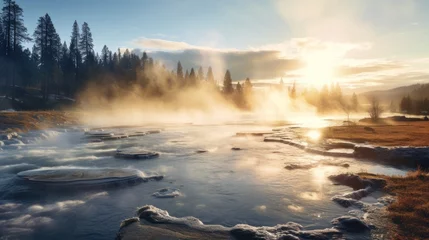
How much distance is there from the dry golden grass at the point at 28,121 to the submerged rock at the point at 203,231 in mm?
32599

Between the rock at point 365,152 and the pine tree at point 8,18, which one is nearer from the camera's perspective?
the rock at point 365,152

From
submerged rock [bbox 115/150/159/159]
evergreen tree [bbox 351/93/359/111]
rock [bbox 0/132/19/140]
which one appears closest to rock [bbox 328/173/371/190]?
submerged rock [bbox 115/150/159/159]

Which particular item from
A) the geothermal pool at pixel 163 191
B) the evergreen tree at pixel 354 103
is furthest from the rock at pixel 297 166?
the evergreen tree at pixel 354 103

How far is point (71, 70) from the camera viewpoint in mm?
88750

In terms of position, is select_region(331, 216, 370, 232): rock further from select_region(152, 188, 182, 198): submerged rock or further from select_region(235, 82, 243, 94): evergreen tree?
select_region(235, 82, 243, 94): evergreen tree

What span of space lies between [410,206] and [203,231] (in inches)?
346

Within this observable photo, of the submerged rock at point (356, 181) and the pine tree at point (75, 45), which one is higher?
the pine tree at point (75, 45)

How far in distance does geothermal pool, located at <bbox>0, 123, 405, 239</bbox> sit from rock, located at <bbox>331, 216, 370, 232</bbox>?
13.1 inches

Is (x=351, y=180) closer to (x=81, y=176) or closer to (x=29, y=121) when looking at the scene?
(x=81, y=176)

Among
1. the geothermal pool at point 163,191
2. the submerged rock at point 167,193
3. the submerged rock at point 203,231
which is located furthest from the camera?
the submerged rock at point 167,193

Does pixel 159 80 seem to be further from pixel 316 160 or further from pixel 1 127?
pixel 316 160

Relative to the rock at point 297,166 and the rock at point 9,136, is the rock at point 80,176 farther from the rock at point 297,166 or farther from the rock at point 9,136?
the rock at point 9,136

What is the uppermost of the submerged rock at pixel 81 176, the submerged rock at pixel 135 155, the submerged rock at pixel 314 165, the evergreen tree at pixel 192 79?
the evergreen tree at pixel 192 79

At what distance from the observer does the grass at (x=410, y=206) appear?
30.5 feet
